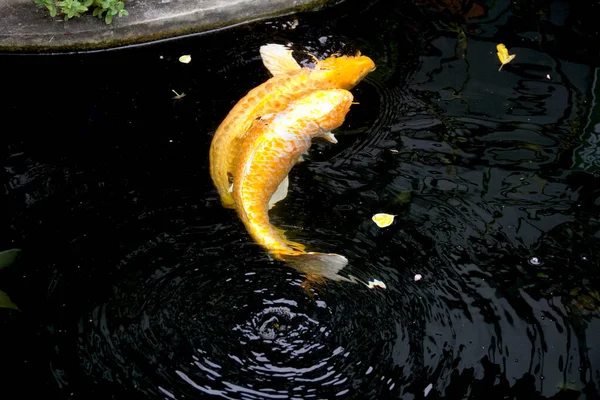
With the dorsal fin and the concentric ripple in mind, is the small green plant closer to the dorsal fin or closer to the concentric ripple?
the dorsal fin

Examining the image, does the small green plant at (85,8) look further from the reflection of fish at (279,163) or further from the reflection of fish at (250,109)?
the reflection of fish at (279,163)

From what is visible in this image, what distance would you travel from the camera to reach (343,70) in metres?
4.19

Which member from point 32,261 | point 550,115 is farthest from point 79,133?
point 550,115

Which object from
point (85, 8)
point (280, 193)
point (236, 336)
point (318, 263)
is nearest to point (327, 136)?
point (280, 193)

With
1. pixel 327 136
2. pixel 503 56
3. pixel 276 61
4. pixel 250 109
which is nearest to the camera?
pixel 250 109

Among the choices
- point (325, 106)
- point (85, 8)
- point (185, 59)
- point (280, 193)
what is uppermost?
point (85, 8)

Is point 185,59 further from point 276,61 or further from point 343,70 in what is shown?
point 343,70

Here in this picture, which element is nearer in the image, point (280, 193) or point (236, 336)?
point (236, 336)

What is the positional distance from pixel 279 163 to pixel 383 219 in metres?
0.75

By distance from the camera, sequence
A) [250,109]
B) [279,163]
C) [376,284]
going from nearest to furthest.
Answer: [376,284]
[279,163]
[250,109]

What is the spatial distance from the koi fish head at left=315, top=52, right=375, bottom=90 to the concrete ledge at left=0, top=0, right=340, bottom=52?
1598 millimetres

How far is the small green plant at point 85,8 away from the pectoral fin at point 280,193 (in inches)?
91.5

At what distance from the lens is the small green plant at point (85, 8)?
503 cm

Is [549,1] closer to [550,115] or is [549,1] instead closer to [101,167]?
[550,115]
